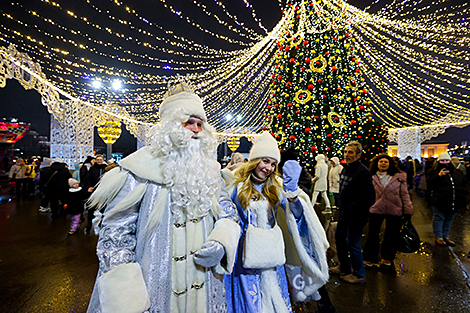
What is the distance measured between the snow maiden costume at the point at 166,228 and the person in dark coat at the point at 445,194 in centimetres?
510

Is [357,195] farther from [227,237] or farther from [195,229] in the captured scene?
[195,229]

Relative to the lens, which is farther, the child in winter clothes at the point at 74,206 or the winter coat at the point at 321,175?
the winter coat at the point at 321,175

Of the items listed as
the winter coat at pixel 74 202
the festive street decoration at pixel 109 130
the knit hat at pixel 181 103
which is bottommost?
the winter coat at pixel 74 202

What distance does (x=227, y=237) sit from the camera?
1443 mm

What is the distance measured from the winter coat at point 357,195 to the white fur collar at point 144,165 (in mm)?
2670

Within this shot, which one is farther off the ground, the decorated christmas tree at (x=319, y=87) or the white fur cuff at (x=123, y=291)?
the decorated christmas tree at (x=319, y=87)

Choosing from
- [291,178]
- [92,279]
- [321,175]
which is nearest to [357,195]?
[291,178]


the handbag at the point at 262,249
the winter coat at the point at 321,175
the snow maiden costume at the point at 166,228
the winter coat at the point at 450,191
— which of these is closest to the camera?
the snow maiden costume at the point at 166,228

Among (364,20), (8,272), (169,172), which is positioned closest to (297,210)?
(169,172)

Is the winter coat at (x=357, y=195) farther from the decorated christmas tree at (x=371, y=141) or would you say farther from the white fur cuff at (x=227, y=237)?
the decorated christmas tree at (x=371, y=141)

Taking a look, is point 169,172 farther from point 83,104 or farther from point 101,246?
point 83,104

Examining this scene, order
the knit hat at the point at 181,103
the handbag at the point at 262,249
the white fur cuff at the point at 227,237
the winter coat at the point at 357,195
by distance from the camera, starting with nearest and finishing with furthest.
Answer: the white fur cuff at the point at 227,237, the knit hat at the point at 181,103, the handbag at the point at 262,249, the winter coat at the point at 357,195

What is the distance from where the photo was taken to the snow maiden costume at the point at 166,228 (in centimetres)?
129

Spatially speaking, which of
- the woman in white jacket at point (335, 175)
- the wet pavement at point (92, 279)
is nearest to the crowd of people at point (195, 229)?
the wet pavement at point (92, 279)
